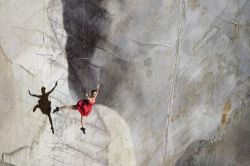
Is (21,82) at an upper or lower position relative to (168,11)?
lower

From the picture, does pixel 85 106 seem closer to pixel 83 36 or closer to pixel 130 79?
pixel 130 79

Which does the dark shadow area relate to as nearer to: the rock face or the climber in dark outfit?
the rock face

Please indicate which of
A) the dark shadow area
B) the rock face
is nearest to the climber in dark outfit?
the rock face

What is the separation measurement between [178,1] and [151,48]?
0.62 m

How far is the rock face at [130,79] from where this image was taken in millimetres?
4281

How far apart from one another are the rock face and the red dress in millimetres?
62

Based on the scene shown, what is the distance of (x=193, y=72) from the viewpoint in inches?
183

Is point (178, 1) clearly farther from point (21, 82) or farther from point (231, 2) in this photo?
point (21, 82)

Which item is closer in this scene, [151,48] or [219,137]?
[151,48]

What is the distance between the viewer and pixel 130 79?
4.54m

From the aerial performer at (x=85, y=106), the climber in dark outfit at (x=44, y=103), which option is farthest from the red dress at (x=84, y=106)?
the climber in dark outfit at (x=44, y=103)

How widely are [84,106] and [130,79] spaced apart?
0.62 meters

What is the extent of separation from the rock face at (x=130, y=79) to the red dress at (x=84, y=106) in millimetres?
62

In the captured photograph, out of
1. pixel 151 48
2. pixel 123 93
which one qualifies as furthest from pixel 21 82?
pixel 151 48
